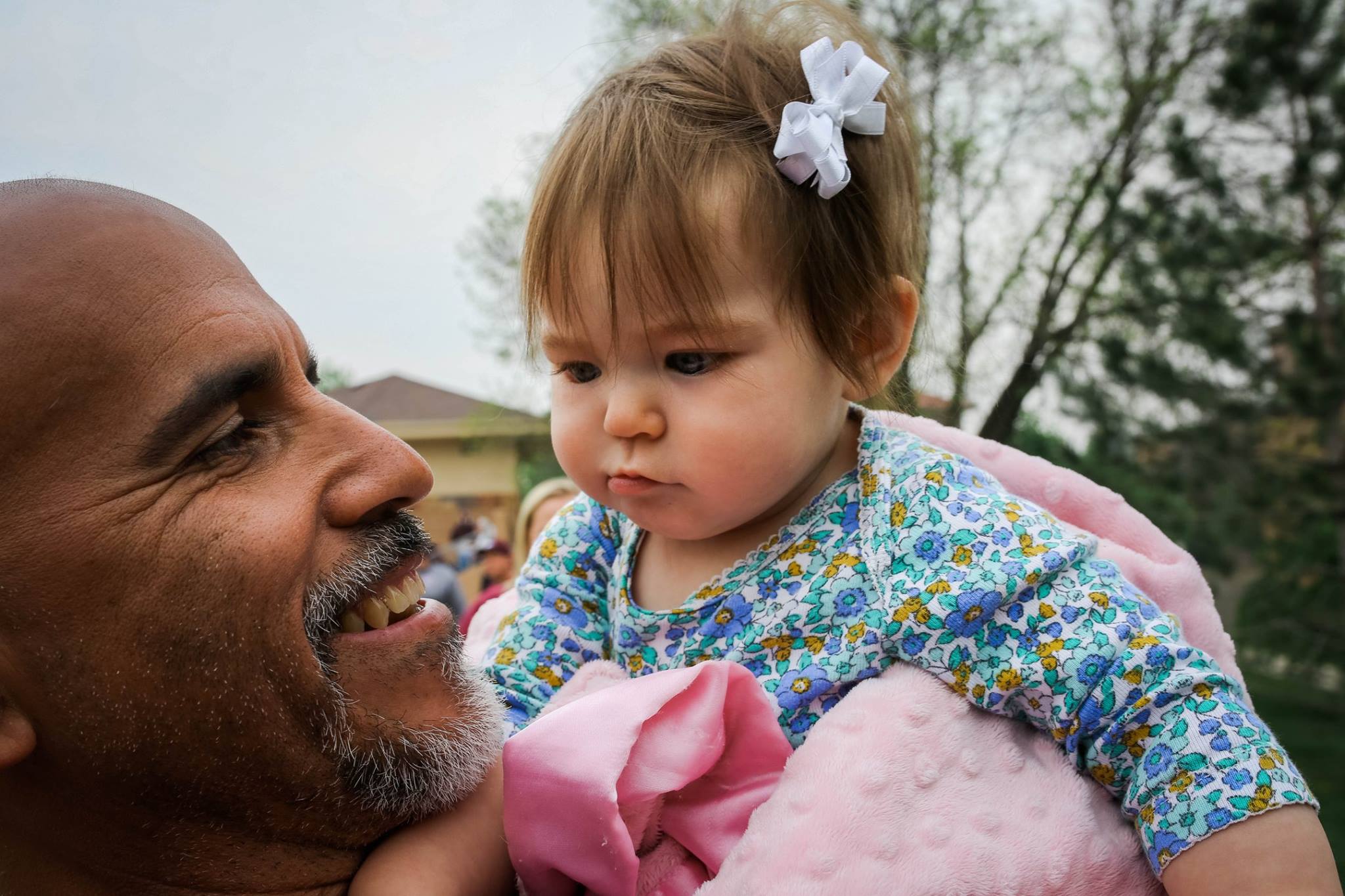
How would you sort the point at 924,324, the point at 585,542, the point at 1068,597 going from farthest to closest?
1. the point at 924,324
2. the point at 585,542
3. the point at 1068,597

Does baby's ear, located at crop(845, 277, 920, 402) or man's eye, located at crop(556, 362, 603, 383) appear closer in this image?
man's eye, located at crop(556, 362, 603, 383)

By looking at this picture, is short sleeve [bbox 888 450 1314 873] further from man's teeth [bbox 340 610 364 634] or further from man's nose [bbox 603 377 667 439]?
man's teeth [bbox 340 610 364 634]

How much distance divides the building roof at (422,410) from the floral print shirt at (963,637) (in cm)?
60

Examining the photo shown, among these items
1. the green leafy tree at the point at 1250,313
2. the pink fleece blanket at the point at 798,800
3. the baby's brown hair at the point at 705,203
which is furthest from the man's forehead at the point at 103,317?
the green leafy tree at the point at 1250,313

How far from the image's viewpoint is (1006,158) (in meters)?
13.0

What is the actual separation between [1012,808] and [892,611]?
0.30m

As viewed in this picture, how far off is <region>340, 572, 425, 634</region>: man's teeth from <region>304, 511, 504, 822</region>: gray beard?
0.14 ft

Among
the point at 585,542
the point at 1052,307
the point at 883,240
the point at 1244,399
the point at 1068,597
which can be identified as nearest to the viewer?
the point at 1068,597

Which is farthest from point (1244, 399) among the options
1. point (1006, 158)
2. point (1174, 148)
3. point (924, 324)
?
point (924, 324)

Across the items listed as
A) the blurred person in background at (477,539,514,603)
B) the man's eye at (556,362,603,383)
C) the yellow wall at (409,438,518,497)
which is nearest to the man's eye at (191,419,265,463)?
the man's eye at (556,362,603,383)

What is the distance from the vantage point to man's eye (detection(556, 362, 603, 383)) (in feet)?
5.66

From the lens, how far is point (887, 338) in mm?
1915

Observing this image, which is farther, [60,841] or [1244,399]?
[1244,399]

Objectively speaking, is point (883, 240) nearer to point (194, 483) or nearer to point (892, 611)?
point (892, 611)
